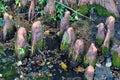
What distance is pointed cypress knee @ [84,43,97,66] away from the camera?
14.4ft

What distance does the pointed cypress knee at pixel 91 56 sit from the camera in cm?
439

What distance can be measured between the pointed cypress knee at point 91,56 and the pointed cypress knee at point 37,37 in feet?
2.30

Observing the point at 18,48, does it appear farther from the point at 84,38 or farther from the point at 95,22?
the point at 95,22

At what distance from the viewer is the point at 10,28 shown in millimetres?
4957

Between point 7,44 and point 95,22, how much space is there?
1.44m

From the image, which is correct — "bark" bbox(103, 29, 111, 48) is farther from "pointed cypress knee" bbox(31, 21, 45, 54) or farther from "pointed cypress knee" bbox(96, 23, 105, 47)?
"pointed cypress knee" bbox(31, 21, 45, 54)

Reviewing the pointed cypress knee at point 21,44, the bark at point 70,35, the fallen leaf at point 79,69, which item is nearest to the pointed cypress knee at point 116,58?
the fallen leaf at point 79,69

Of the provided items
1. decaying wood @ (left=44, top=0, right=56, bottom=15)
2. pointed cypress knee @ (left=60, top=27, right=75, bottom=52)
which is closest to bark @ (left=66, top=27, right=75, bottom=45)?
pointed cypress knee @ (left=60, top=27, right=75, bottom=52)

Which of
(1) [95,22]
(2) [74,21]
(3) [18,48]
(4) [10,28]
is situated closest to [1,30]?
(4) [10,28]

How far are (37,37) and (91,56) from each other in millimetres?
812

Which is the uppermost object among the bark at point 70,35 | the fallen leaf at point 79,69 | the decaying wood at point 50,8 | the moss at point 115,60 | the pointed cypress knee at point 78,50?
the decaying wood at point 50,8

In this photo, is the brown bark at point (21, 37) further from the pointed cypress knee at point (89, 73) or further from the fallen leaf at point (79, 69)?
the pointed cypress knee at point (89, 73)

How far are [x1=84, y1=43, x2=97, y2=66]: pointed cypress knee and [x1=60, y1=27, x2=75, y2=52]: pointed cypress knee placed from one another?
324mm

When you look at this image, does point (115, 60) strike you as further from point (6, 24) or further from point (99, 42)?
point (6, 24)
